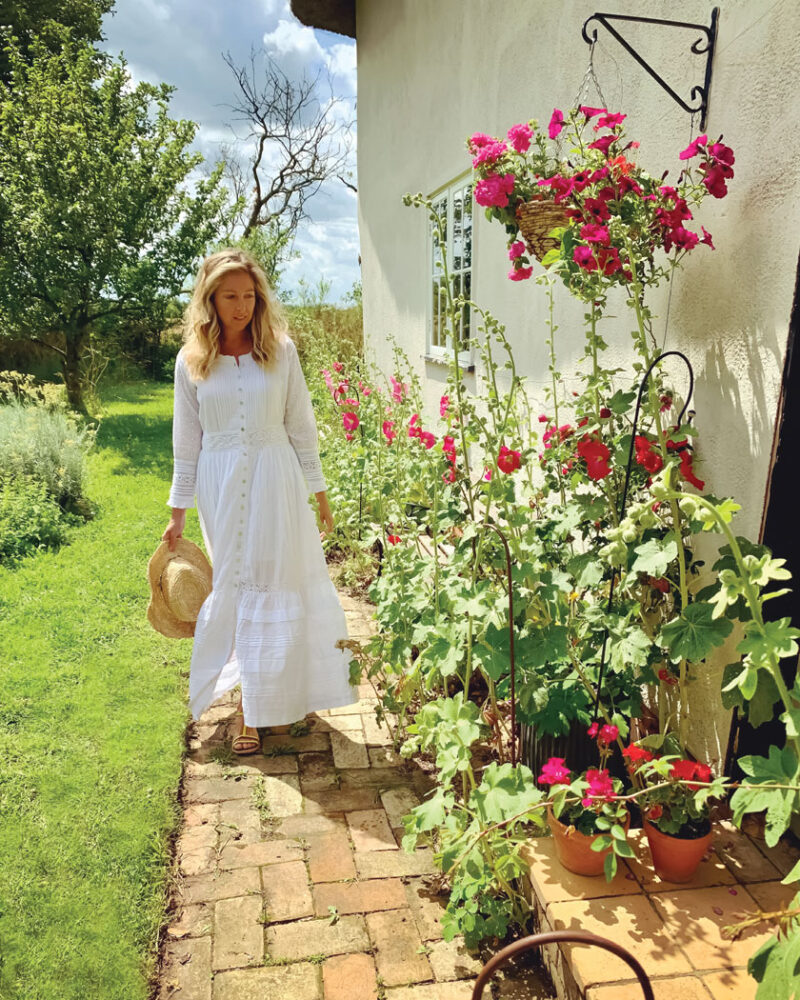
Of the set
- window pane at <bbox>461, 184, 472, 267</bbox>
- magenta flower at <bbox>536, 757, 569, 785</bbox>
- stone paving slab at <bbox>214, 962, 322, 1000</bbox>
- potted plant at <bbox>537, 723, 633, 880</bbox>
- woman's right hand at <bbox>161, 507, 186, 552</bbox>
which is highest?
window pane at <bbox>461, 184, 472, 267</bbox>

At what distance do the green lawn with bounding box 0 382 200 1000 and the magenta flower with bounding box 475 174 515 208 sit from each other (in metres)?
2.39

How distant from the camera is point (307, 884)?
224 cm

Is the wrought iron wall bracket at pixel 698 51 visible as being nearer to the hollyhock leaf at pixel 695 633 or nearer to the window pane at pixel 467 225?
the hollyhock leaf at pixel 695 633

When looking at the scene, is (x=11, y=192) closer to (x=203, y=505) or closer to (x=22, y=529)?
(x=22, y=529)

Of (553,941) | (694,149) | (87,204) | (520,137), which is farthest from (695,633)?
(87,204)

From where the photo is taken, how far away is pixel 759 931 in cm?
176

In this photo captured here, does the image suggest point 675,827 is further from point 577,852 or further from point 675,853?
point 577,852

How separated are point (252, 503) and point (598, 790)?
5.54 ft

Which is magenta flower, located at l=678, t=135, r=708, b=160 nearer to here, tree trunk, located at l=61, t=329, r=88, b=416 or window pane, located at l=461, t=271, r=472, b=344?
window pane, located at l=461, t=271, r=472, b=344

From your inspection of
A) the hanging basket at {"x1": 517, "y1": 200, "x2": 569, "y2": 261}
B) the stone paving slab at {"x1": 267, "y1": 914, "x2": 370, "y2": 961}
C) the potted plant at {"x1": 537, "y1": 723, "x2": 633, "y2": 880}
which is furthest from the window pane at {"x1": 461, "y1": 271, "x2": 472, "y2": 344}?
the stone paving slab at {"x1": 267, "y1": 914, "x2": 370, "y2": 961}

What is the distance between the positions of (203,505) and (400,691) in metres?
1.10

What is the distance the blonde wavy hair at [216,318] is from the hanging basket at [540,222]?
1.02 meters

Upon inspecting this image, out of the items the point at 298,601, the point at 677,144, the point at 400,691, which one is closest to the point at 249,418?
the point at 298,601

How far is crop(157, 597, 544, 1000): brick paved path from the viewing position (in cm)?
190
